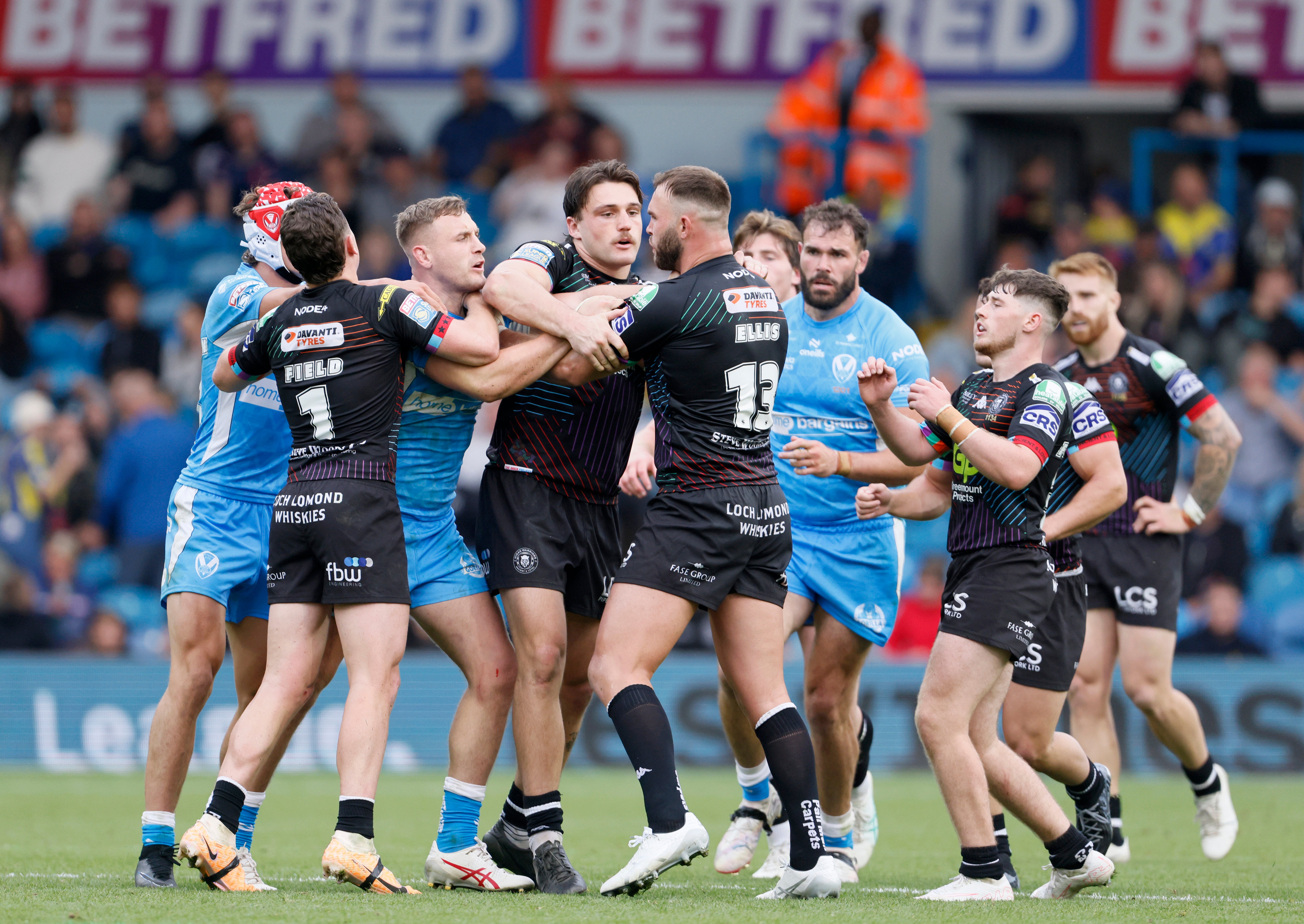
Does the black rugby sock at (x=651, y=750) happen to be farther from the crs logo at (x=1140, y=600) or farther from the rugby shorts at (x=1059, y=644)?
the crs logo at (x=1140, y=600)

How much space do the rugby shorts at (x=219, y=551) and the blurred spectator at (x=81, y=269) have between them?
38.3ft

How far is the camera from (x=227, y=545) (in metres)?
6.70

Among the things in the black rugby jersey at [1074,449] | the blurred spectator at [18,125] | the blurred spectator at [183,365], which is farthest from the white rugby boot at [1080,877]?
the blurred spectator at [18,125]

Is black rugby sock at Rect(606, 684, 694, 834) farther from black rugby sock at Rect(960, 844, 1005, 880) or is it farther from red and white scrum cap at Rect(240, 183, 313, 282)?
red and white scrum cap at Rect(240, 183, 313, 282)

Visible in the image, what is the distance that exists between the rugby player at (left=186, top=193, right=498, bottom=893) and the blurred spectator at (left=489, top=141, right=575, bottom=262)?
34.6 ft

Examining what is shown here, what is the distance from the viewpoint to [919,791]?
38.6 ft

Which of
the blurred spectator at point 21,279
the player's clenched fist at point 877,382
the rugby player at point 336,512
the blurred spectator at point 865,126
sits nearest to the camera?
the rugby player at point 336,512

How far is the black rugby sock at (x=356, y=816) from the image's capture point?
5.97 m

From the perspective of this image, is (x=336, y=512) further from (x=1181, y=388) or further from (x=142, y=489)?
(x=142, y=489)

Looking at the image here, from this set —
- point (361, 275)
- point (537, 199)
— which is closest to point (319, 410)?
point (361, 275)

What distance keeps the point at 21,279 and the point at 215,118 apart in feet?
9.10

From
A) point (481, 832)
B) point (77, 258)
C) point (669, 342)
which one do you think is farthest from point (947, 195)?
point (669, 342)

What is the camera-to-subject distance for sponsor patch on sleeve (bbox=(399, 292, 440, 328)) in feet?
20.3

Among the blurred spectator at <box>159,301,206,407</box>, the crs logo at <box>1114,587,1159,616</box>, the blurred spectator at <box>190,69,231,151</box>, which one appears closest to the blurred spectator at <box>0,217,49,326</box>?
the blurred spectator at <box>159,301,206,407</box>
